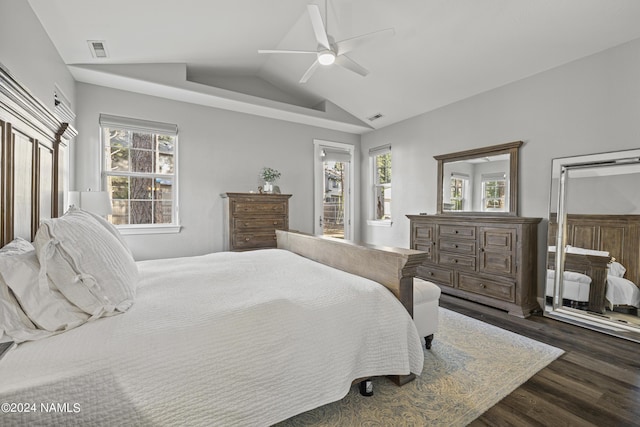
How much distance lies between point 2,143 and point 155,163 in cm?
267

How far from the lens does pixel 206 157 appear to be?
4309 millimetres

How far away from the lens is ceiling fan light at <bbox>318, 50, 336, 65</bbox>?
2754 mm

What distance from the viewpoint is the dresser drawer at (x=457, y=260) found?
3.70 meters

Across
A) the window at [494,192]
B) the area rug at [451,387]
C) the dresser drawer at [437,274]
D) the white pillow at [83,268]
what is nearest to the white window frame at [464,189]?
the window at [494,192]

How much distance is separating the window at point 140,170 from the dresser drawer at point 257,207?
910 mm

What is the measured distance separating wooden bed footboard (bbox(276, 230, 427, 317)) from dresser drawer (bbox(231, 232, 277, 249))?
155 centimetres

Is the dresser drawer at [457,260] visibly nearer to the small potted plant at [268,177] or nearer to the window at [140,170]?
the small potted plant at [268,177]

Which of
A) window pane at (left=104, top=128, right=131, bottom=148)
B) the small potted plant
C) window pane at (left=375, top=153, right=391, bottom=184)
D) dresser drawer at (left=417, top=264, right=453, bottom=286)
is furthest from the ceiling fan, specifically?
dresser drawer at (left=417, top=264, right=453, bottom=286)

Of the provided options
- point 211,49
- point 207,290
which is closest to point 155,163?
point 211,49

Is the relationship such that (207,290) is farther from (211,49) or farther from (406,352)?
(211,49)

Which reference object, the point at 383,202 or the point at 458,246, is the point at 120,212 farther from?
the point at 458,246

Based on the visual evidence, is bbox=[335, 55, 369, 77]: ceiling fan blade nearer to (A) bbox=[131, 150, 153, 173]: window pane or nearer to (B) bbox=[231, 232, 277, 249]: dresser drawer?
(B) bbox=[231, 232, 277, 249]: dresser drawer

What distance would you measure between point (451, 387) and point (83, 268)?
2.19 metres

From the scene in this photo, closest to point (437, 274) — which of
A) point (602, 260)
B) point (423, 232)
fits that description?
point (423, 232)
